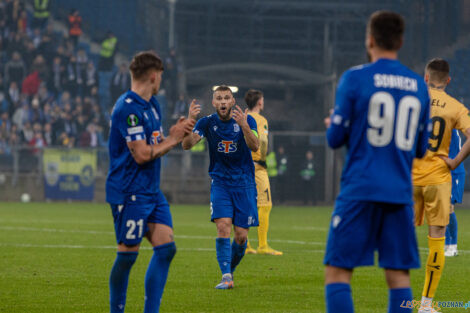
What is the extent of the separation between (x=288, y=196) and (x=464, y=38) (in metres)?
10.4

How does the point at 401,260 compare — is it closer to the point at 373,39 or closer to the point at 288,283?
the point at 373,39

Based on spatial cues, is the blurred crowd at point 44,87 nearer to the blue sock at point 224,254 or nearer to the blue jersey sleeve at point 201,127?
the blue jersey sleeve at point 201,127

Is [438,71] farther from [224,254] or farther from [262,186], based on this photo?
[262,186]

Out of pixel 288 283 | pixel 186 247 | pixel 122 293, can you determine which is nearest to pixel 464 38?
pixel 186 247

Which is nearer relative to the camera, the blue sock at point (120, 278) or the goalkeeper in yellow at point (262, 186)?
the blue sock at point (120, 278)

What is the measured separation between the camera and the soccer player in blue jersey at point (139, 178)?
18.1 feet

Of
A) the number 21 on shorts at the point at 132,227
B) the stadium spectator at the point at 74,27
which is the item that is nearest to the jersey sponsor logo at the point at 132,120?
the number 21 on shorts at the point at 132,227

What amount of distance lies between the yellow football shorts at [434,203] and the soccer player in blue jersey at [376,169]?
2.57 meters

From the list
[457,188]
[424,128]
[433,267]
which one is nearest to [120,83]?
[457,188]

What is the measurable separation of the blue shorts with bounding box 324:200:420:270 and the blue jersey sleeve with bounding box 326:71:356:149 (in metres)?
0.40

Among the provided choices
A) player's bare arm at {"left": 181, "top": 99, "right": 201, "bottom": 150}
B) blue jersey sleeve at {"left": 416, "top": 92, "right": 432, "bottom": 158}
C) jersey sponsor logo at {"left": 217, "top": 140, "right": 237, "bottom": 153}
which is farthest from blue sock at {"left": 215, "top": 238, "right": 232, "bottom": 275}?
blue jersey sleeve at {"left": 416, "top": 92, "right": 432, "bottom": 158}

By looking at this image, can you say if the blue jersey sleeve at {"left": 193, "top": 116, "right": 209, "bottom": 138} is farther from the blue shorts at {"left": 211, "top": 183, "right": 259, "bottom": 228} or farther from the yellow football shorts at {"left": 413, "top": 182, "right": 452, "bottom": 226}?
the yellow football shorts at {"left": 413, "top": 182, "right": 452, "bottom": 226}

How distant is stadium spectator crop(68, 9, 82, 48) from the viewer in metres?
30.8

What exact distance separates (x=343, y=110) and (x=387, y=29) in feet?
1.77
